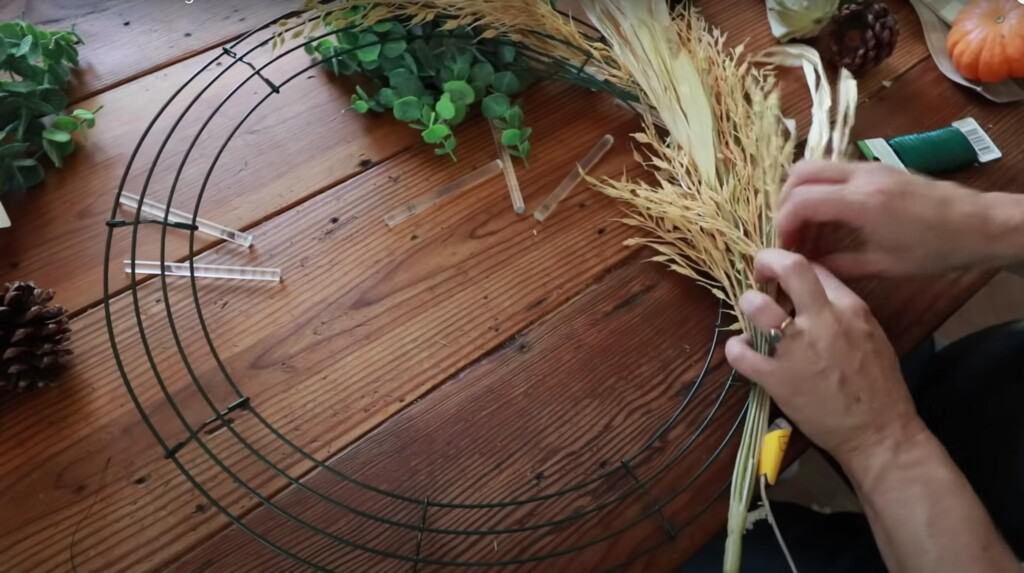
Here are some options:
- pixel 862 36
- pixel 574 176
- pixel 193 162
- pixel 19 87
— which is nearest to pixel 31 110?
pixel 19 87

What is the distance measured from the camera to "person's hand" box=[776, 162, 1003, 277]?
622 millimetres

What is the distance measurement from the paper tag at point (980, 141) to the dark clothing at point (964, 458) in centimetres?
19

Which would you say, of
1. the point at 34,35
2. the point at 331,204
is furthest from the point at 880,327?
the point at 34,35

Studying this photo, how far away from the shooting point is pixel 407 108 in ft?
2.42

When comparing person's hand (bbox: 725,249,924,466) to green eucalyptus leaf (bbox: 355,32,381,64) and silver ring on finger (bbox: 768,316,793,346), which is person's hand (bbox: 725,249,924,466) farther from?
green eucalyptus leaf (bbox: 355,32,381,64)

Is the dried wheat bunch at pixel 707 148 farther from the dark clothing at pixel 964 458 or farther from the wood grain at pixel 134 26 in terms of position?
the wood grain at pixel 134 26

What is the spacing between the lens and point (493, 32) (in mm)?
729

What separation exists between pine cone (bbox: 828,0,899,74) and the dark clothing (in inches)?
13.2

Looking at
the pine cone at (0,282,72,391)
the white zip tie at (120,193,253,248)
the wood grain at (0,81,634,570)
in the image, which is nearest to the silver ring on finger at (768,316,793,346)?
the wood grain at (0,81,634,570)

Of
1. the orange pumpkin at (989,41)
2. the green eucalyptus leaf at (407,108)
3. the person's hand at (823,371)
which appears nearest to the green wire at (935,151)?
the orange pumpkin at (989,41)

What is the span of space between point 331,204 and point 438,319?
0.17 metres

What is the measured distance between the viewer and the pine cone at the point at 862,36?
80 centimetres

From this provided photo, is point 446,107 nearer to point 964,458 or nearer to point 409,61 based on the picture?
point 409,61

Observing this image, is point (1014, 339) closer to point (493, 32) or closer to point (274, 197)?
point (493, 32)
